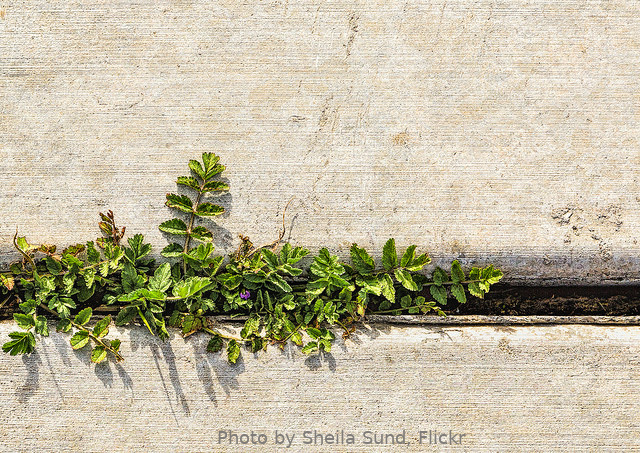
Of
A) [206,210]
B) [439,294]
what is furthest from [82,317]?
[439,294]

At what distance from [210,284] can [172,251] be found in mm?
230

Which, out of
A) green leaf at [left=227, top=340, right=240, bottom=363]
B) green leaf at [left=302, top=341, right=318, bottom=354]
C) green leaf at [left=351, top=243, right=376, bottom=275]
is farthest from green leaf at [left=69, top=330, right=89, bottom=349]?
green leaf at [left=351, top=243, right=376, bottom=275]

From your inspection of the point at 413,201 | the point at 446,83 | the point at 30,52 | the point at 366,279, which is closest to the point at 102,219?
the point at 30,52

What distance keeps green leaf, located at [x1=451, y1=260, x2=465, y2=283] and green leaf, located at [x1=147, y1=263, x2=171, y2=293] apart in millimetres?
1272

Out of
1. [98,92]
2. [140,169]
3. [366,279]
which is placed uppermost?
[98,92]

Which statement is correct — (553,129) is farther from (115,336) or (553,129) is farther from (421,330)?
(115,336)

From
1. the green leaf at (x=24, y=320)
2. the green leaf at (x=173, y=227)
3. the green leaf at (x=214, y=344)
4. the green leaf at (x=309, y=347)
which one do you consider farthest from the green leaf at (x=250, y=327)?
the green leaf at (x=24, y=320)

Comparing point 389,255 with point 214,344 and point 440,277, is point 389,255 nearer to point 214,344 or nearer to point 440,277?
point 440,277

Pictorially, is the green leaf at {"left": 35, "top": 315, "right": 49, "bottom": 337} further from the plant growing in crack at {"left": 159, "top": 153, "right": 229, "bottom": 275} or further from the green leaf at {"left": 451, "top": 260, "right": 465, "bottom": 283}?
the green leaf at {"left": 451, "top": 260, "right": 465, "bottom": 283}

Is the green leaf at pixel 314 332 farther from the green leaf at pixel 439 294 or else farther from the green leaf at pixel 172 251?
the green leaf at pixel 172 251

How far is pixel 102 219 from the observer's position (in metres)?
2.18

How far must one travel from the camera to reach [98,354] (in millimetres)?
2107

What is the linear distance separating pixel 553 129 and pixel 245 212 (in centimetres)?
150

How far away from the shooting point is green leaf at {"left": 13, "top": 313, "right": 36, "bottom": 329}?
210 centimetres
